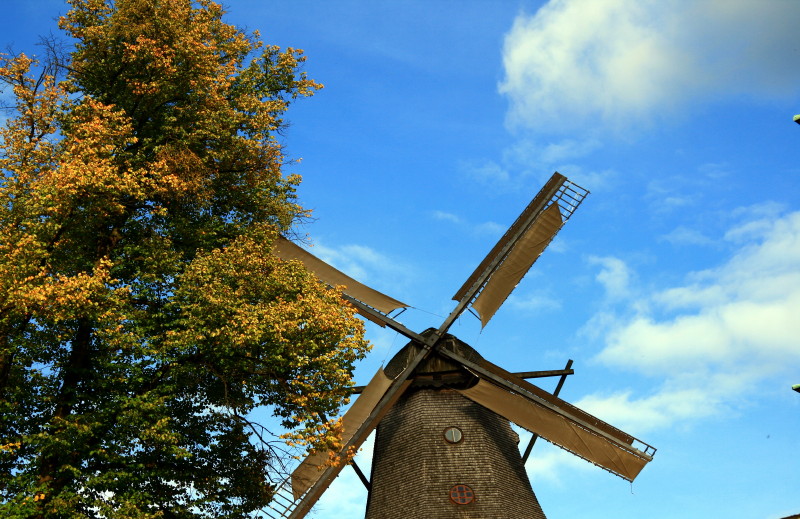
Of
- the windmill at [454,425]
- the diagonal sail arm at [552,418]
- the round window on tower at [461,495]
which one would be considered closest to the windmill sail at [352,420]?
the windmill at [454,425]

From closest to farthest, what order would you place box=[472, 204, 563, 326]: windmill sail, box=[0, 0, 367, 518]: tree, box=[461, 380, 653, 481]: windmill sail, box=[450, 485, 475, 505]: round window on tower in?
box=[0, 0, 367, 518]: tree, box=[450, 485, 475, 505]: round window on tower, box=[461, 380, 653, 481]: windmill sail, box=[472, 204, 563, 326]: windmill sail

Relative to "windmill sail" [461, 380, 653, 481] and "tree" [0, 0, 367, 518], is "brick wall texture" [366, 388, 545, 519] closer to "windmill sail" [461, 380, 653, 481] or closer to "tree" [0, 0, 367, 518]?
"windmill sail" [461, 380, 653, 481]

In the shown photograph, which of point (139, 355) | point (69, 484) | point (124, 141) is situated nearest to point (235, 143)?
point (124, 141)

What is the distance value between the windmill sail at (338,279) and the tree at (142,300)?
11.6ft

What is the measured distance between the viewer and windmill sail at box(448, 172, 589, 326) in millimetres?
26406

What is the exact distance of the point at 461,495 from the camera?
2200cm

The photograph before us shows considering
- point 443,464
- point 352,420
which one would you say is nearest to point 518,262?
point 443,464

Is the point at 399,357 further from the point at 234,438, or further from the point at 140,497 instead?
the point at 140,497

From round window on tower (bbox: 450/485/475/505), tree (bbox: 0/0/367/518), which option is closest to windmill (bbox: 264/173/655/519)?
round window on tower (bbox: 450/485/475/505)

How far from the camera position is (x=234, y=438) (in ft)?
66.2

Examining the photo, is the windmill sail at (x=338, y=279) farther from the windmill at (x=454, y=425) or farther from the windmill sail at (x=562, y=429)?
the windmill sail at (x=562, y=429)

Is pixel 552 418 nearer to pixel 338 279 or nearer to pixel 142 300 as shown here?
pixel 338 279

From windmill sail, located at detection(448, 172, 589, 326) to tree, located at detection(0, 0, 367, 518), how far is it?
6765mm

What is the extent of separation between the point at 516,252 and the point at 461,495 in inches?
352
